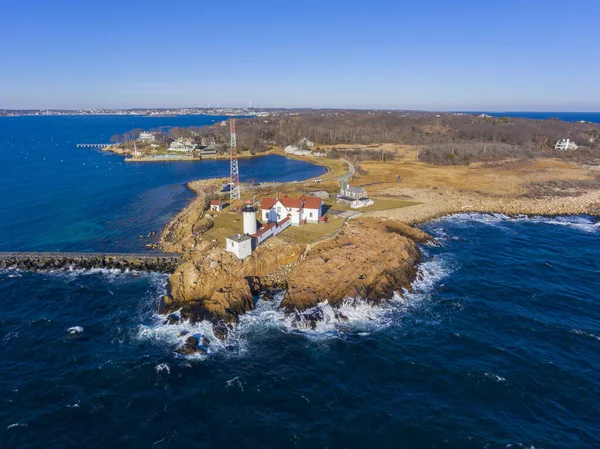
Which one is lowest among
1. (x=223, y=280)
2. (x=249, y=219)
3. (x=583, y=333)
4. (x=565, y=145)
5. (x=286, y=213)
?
(x=583, y=333)

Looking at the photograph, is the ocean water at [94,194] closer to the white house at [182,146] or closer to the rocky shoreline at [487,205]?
the white house at [182,146]

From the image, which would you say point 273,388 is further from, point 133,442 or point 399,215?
point 399,215

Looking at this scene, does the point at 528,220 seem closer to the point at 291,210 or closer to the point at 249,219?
Answer: the point at 291,210

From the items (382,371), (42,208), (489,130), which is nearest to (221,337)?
(382,371)

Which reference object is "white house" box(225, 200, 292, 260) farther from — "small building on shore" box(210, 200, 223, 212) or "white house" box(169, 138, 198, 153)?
"white house" box(169, 138, 198, 153)

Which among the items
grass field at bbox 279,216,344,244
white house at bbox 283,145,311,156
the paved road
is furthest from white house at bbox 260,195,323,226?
white house at bbox 283,145,311,156

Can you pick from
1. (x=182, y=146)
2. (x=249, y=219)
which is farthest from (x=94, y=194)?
(x=182, y=146)
